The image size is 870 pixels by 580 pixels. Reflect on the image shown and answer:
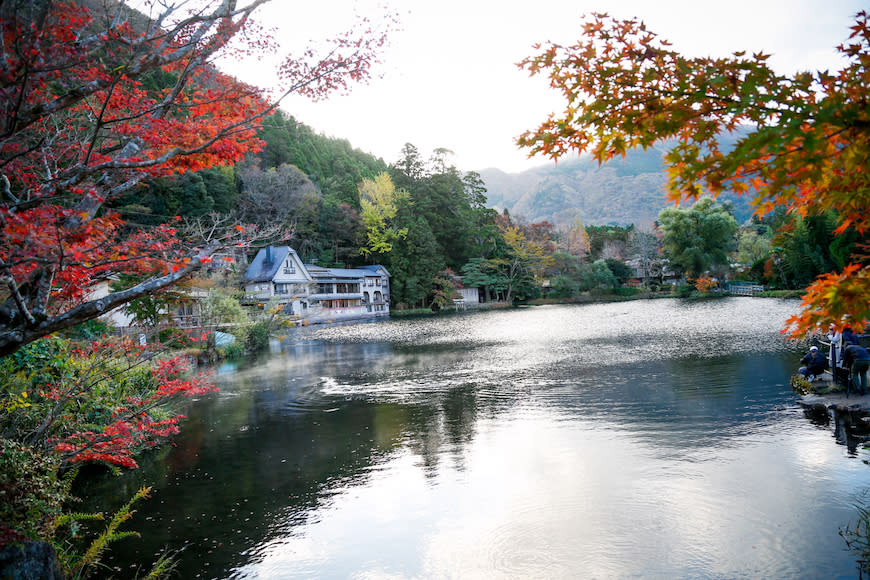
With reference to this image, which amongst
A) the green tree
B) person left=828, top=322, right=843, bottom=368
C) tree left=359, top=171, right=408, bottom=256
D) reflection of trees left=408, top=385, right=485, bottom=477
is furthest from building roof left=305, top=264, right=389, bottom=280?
person left=828, top=322, right=843, bottom=368

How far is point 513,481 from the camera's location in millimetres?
6934

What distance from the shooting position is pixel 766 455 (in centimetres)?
708

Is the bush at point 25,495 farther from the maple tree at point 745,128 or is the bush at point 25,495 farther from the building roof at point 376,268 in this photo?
the building roof at point 376,268

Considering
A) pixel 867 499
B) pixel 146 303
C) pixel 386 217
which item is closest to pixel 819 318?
pixel 867 499

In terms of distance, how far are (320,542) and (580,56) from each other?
18.9 feet

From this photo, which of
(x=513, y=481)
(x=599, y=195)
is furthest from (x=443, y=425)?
(x=599, y=195)

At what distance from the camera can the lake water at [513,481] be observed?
198 inches

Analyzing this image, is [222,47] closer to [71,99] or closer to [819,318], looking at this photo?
[71,99]

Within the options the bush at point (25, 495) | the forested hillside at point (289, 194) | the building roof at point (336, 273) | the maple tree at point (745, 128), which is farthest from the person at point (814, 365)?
the building roof at point (336, 273)

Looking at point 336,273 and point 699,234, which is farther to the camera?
point 699,234

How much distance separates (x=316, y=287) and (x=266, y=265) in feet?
17.5

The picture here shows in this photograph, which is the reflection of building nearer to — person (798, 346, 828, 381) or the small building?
the small building

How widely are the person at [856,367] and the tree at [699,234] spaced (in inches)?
1702

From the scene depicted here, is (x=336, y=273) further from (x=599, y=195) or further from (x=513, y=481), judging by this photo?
(x=599, y=195)
